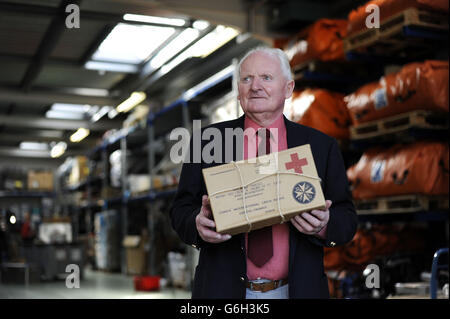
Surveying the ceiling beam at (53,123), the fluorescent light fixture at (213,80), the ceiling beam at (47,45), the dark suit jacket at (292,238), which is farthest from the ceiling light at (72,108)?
the dark suit jacket at (292,238)

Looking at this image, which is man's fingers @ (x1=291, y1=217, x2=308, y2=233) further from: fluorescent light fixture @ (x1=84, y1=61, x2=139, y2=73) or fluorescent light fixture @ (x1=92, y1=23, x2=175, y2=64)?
fluorescent light fixture @ (x1=84, y1=61, x2=139, y2=73)

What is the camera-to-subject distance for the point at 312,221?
1.83 meters

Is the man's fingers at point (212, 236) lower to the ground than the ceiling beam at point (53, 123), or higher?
lower

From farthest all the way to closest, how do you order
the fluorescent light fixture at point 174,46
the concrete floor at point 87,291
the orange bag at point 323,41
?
the fluorescent light fixture at point 174,46
the concrete floor at point 87,291
the orange bag at point 323,41

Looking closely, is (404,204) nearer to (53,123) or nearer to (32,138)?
(53,123)

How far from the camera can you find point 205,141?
2.05 meters

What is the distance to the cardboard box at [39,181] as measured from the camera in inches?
741

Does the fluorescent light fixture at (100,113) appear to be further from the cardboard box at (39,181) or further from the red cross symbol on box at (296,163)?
the red cross symbol on box at (296,163)

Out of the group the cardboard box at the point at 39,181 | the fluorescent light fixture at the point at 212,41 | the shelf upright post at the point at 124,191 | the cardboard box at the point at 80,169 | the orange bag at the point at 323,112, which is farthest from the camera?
the cardboard box at the point at 39,181

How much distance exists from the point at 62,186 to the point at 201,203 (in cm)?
2076

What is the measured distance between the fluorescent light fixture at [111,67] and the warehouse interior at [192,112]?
0.13ft

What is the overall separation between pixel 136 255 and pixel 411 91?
8.83 meters

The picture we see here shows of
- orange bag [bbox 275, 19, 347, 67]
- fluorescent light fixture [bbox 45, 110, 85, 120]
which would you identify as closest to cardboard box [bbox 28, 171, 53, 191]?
fluorescent light fixture [bbox 45, 110, 85, 120]

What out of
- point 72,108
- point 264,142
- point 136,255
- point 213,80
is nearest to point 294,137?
point 264,142
